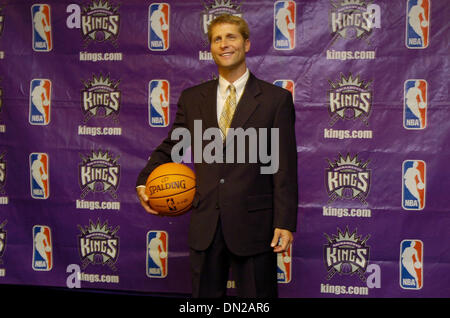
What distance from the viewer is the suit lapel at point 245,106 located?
6.20 feet

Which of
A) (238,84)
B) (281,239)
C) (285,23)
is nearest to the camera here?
(281,239)

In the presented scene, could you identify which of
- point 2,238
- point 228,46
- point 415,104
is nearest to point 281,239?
point 228,46

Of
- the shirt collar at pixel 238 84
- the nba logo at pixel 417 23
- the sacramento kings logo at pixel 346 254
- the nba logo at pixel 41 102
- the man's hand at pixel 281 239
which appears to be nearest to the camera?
the man's hand at pixel 281 239

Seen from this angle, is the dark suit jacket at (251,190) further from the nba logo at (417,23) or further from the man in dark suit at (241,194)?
the nba logo at (417,23)

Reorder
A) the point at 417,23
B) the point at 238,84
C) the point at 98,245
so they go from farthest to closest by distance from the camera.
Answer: the point at 98,245, the point at 417,23, the point at 238,84

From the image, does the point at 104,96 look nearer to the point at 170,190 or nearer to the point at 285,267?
the point at 170,190

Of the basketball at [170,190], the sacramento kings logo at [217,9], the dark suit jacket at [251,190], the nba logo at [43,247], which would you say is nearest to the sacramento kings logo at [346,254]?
the dark suit jacket at [251,190]

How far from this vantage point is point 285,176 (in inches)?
74.0

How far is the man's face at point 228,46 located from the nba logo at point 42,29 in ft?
5.61

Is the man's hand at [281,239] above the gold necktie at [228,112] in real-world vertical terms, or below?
below

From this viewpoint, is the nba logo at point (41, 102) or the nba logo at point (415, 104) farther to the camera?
the nba logo at point (41, 102)

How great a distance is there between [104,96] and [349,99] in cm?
159

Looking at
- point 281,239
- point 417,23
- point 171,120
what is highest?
point 417,23
